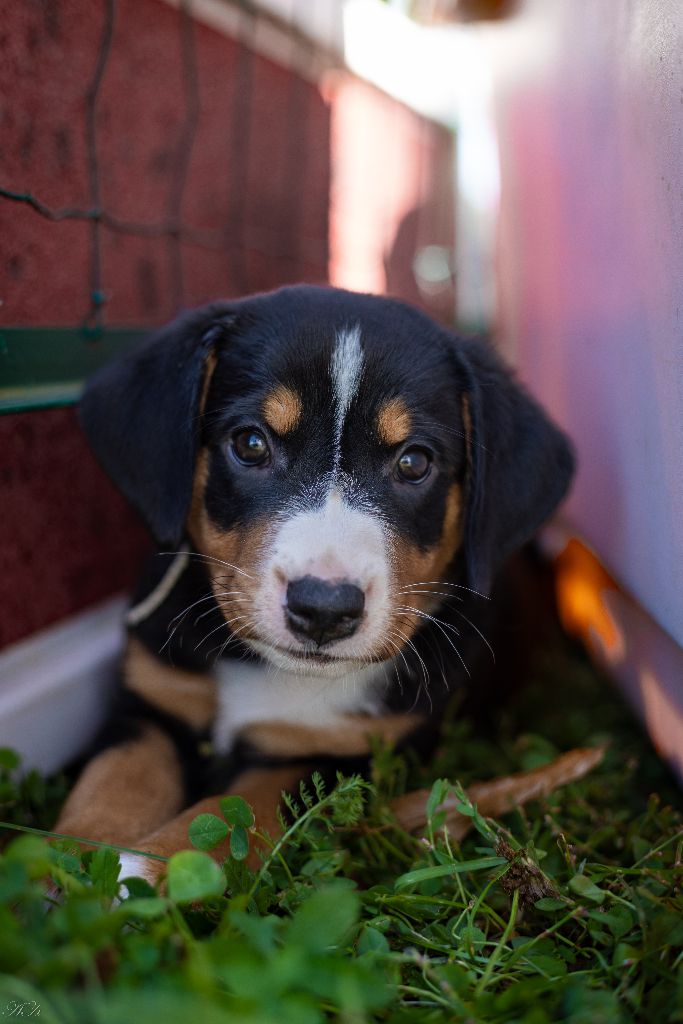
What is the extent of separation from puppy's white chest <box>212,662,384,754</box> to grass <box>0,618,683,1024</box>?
9.4 inches

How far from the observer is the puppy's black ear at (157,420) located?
2377 millimetres

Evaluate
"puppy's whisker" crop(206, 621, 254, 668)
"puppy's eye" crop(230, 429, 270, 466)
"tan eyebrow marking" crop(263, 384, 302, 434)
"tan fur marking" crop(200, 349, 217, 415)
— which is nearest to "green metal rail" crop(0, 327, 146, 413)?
"tan fur marking" crop(200, 349, 217, 415)

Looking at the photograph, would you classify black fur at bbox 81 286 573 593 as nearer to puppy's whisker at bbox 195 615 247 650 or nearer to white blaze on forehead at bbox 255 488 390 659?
white blaze on forehead at bbox 255 488 390 659

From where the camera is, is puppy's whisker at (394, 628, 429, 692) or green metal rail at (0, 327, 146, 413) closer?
puppy's whisker at (394, 628, 429, 692)

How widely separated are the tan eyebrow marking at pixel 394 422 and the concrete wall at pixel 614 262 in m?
0.68

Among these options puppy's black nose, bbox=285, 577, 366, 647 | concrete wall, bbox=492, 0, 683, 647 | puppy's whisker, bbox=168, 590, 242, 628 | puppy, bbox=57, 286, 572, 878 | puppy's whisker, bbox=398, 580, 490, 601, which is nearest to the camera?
puppy's black nose, bbox=285, 577, 366, 647

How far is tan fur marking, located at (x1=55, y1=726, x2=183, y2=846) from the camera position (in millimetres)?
2338

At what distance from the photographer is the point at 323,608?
1.99 metres

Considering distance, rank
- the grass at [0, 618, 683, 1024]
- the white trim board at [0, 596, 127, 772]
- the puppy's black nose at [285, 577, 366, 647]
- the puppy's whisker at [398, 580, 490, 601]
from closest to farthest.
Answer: the grass at [0, 618, 683, 1024] < the puppy's black nose at [285, 577, 366, 647] < the puppy's whisker at [398, 580, 490, 601] < the white trim board at [0, 596, 127, 772]

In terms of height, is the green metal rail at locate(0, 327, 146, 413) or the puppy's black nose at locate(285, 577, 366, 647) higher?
the green metal rail at locate(0, 327, 146, 413)

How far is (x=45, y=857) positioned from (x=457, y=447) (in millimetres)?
1530

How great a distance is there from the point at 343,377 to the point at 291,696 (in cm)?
94

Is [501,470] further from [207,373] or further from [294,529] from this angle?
[207,373]

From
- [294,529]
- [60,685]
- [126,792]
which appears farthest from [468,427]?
[60,685]
